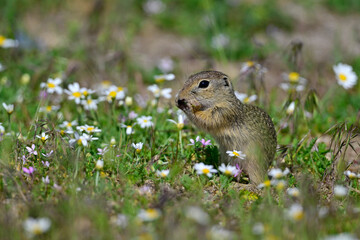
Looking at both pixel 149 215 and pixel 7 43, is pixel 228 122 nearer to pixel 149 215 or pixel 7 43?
pixel 149 215

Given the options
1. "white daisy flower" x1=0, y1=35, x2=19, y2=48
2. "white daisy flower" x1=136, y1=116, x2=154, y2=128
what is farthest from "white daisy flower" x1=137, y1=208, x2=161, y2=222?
"white daisy flower" x1=0, y1=35, x2=19, y2=48

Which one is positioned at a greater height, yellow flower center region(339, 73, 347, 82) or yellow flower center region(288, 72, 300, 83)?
yellow flower center region(288, 72, 300, 83)

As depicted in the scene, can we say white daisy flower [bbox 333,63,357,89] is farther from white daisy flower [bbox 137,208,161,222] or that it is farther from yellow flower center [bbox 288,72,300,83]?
white daisy flower [bbox 137,208,161,222]

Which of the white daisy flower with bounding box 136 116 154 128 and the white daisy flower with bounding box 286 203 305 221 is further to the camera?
the white daisy flower with bounding box 136 116 154 128

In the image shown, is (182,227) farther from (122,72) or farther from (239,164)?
(122,72)

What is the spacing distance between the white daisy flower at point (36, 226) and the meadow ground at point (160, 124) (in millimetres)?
11

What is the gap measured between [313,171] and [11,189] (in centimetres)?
264

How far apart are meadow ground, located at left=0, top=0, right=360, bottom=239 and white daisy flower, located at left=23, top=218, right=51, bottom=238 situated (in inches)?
0.4

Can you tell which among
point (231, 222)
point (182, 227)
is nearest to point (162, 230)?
point (182, 227)

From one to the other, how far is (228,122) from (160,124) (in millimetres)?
895

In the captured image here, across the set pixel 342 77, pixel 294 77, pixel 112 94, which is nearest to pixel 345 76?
pixel 342 77

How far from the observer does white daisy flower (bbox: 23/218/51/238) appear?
8.45 ft

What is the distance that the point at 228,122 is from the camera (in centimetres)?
427

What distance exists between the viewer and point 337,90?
6.54 m
